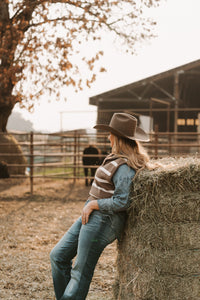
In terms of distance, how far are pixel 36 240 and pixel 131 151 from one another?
339 cm

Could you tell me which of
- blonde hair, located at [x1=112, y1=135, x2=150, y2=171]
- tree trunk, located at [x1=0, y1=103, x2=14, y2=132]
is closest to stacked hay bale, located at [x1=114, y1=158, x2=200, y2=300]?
blonde hair, located at [x1=112, y1=135, x2=150, y2=171]

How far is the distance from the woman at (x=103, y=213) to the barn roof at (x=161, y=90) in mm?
14702

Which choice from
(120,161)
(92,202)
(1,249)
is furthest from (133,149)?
(1,249)

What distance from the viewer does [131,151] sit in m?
2.82

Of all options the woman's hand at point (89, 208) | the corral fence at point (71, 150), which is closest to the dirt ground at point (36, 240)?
the corral fence at point (71, 150)

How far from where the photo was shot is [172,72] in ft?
57.2

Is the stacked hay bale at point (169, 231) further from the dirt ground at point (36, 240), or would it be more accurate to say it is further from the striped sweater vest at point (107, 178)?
the dirt ground at point (36, 240)

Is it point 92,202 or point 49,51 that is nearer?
point 92,202

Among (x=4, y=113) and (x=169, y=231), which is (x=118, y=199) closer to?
(x=169, y=231)

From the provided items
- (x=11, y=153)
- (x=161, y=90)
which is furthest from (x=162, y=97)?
(x=11, y=153)

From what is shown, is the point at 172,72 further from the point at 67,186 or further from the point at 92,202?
the point at 92,202

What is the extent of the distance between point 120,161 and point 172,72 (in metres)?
15.4

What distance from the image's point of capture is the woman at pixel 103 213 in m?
2.66

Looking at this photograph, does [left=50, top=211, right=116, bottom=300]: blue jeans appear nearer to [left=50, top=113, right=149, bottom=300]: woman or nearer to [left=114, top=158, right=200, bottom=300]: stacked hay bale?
[left=50, top=113, right=149, bottom=300]: woman
